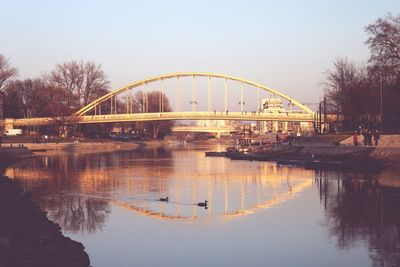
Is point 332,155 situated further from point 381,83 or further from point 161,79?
point 161,79

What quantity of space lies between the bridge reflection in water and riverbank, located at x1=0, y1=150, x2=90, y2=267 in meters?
1.52

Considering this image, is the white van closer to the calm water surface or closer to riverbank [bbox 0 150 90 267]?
the calm water surface

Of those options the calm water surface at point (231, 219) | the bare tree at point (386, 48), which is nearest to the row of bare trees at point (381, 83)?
the bare tree at point (386, 48)

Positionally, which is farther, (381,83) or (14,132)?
(14,132)

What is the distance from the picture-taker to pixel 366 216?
20.2 meters

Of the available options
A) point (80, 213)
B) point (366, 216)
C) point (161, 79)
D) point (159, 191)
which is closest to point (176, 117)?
point (161, 79)

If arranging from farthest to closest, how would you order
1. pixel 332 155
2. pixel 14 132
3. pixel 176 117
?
pixel 14 132
pixel 176 117
pixel 332 155

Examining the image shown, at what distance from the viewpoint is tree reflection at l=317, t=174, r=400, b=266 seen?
15.3 metres

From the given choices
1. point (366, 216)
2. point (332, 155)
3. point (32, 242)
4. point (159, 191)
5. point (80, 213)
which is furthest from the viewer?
point (332, 155)

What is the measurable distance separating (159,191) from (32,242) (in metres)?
14.7

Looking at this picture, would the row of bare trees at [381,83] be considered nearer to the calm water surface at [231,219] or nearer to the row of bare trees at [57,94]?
the calm water surface at [231,219]

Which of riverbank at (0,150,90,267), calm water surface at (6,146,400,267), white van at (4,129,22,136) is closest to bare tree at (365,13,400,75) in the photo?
calm water surface at (6,146,400,267)

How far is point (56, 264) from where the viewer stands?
38.6 ft

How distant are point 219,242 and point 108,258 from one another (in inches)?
121
